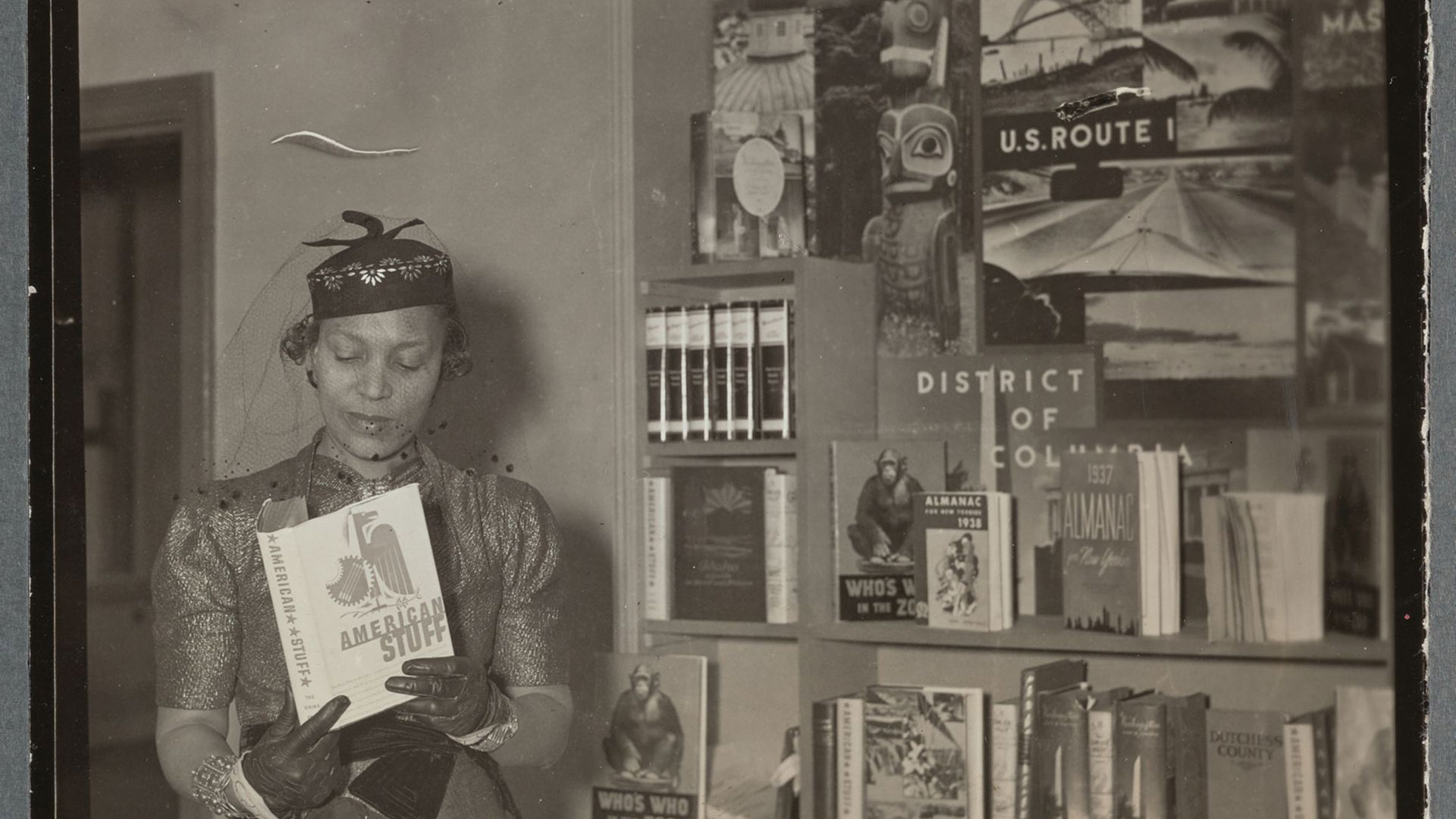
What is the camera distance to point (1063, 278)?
1.31 m

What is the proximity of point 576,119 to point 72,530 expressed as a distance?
797 mm

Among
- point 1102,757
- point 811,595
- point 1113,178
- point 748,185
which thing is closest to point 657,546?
point 811,595

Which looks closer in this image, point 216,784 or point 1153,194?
point 1153,194

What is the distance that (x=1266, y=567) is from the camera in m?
1.24

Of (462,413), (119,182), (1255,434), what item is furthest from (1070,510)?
(119,182)

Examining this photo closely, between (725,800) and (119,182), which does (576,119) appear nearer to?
(119,182)

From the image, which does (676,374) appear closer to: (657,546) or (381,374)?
(657,546)

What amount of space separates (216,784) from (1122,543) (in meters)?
1.02

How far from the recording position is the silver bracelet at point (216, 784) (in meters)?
1.49

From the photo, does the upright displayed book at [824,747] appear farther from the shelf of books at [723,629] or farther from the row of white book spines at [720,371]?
the row of white book spines at [720,371]

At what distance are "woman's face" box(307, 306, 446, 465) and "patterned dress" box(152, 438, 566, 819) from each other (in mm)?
39

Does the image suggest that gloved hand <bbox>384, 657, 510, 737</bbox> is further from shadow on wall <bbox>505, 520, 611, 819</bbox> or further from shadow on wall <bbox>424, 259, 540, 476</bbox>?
shadow on wall <bbox>424, 259, 540, 476</bbox>

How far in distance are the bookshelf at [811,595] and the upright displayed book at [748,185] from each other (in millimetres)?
19

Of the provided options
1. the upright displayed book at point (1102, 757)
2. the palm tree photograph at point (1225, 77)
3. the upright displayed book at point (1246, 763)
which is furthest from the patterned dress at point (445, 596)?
the palm tree photograph at point (1225, 77)
